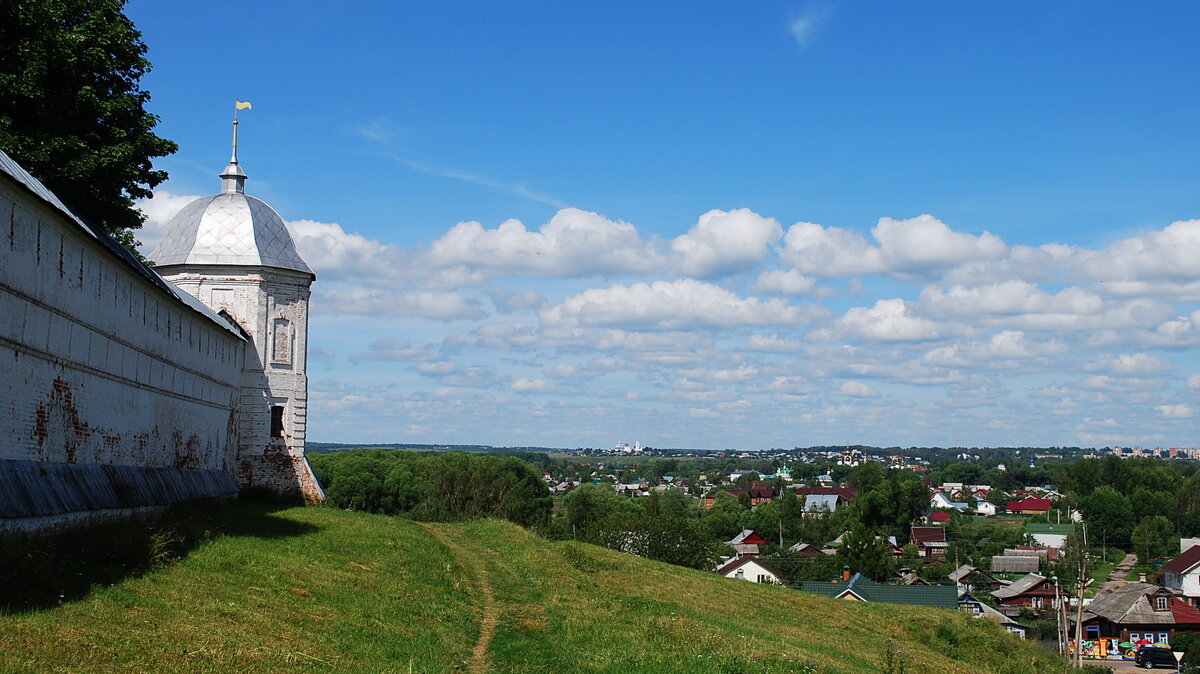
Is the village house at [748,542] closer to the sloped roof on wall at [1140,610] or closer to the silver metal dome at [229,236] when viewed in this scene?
the sloped roof on wall at [1140,610]

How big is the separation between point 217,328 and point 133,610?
58.0 ft

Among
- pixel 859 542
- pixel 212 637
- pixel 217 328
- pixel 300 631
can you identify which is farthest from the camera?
pixel 859 542

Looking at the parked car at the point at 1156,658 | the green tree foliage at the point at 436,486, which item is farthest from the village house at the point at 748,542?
the parked car at the point at 1156,658

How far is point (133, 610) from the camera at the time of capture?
11.7 meters

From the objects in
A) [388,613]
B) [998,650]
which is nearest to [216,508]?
[388,613]

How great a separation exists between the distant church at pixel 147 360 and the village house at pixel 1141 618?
49538mm

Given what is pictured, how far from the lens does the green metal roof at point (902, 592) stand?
44156mm

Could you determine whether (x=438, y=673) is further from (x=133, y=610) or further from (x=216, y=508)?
(x=216, y=508)

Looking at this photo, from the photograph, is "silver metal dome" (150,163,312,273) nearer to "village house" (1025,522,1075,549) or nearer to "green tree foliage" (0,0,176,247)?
"green tree foliage" (0,0,176,247)

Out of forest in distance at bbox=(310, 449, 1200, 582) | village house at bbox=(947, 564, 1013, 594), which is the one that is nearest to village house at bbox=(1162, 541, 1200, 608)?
village house at bbox=(947, 564, 1013, 594)

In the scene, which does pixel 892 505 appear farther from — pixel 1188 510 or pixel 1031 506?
pixel 1031 506

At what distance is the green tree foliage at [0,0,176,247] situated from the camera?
849 inches

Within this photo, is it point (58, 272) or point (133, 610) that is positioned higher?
point (58, 272)

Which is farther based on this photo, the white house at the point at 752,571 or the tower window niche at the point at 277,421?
the white house at the point at 752,571
